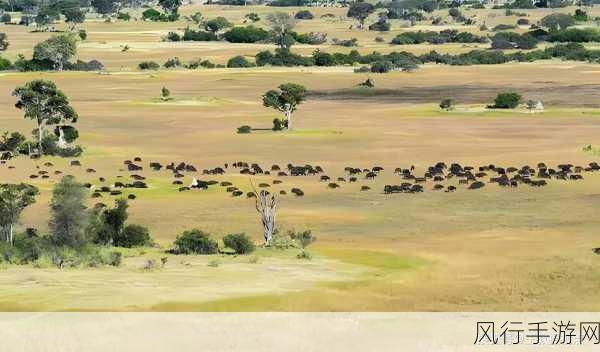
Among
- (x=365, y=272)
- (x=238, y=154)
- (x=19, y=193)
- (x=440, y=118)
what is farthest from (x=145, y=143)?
(x=365, y=272)

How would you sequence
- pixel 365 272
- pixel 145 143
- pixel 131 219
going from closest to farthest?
1. pixel 365 272
2. pixel 131 219
3. pixel 145 143

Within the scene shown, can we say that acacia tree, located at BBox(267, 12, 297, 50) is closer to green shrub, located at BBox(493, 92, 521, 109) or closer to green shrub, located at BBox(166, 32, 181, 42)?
green shrub, located at BBox(166, 32, 181, 42)

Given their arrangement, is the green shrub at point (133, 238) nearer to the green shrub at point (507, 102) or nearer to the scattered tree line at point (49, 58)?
the green shrub at point (507, 102)

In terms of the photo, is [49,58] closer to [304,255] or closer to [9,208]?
[9,208]

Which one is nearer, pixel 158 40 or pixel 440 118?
pixel 440 118

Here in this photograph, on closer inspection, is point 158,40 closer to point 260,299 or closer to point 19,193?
point 19,193

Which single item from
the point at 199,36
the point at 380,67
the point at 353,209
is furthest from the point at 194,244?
the point at 199,36

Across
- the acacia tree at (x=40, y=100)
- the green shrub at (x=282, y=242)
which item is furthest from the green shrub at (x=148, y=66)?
the green shrub at (x=282, y=242)

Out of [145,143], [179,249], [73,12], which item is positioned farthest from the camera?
[73,12]
